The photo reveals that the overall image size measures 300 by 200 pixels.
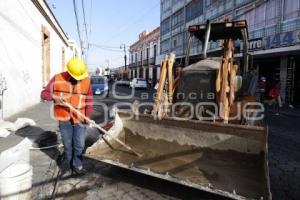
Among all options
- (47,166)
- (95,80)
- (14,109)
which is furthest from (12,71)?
(95,80)

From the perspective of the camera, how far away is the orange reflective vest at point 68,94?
543 centimetres

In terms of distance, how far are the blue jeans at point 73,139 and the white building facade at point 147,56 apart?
133ft

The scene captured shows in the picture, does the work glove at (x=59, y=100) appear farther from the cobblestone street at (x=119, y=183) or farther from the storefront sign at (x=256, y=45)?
the storefront sign at (x=256, y=45)

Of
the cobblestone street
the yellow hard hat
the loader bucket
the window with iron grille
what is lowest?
the cobblestone street

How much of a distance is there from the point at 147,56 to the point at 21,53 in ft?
158

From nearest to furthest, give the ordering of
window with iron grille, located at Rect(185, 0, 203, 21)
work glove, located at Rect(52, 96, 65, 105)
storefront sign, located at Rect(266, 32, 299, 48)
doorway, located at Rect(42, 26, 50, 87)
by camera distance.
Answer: work glove, located at Rect(52, 96, 65, 105) < storefront sign, located at Rect(266, 32, 299, 48) < doorway, located at Rect(42, 26, 50, 87) < window with iron grille, located at Rect(185, 0, 203, 21)

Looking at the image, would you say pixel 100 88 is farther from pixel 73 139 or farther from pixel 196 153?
pixel 196 153

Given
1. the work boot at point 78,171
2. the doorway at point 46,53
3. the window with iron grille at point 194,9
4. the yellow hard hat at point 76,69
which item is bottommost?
the work boot at point 78,171

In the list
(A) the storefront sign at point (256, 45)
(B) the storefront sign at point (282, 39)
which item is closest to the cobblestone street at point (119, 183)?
(B) the storefront sign at point (282, 39)

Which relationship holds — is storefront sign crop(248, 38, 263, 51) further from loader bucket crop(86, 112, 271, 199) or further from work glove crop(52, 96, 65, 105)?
work glove crop(52, 96, 65, 105)

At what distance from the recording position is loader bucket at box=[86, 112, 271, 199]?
14.5ft

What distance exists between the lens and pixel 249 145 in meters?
4.97

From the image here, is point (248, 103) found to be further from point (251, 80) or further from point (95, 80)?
point (95, 80)

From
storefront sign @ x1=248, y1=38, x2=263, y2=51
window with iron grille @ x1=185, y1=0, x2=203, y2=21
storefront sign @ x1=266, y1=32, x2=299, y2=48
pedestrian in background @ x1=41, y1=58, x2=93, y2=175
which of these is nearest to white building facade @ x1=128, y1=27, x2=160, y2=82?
window with iron grille @ x1=185, y1=0, x2=203, y2=21
